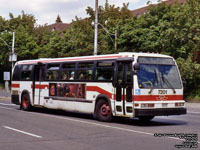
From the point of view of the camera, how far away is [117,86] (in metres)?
15.2

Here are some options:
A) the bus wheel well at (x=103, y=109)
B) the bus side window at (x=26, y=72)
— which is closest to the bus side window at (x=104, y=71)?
Answer: the bus wheel well at (x=103, y=109)

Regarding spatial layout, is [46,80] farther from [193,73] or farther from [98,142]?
[193,73]

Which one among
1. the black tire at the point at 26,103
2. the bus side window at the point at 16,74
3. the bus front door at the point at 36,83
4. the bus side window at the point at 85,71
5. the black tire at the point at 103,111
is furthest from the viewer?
the bus side window at the point at 16,74

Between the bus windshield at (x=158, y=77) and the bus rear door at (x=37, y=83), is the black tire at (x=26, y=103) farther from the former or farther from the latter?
the bus windshield at (x=158, y=77)

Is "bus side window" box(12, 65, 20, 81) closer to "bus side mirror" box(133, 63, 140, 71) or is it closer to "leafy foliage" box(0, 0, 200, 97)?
"bus side mirror" box(133, 63, 140, 71)

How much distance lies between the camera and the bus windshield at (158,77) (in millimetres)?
14469

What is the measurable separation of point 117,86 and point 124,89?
0.49 metres

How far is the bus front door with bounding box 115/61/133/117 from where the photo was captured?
1445 cm

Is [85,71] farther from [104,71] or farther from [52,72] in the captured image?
[52,72]

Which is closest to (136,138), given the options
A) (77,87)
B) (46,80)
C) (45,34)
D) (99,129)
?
(99,129)

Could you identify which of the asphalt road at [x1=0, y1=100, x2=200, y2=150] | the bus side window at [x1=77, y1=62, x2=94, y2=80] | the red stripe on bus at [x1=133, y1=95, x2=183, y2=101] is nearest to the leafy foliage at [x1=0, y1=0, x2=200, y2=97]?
the bus side window at [x1=77, y1=62, x2=94, y2=80]

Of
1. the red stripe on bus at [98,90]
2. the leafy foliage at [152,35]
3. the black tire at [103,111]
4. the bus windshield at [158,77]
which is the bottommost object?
the black tire at [103,111]

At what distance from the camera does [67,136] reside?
1127 cm

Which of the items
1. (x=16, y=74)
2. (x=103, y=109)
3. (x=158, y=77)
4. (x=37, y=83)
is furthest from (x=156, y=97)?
(x=16, y=74)
